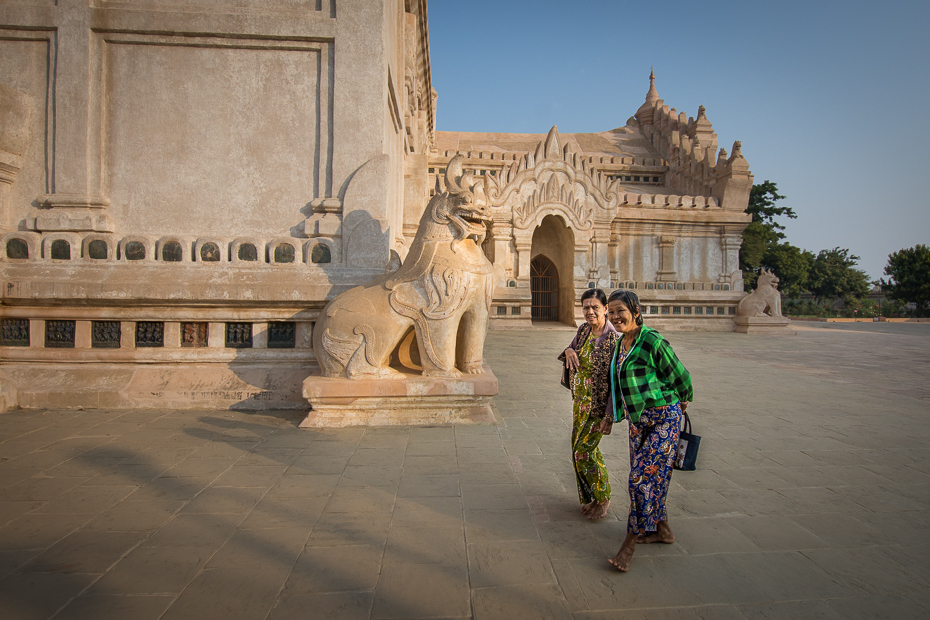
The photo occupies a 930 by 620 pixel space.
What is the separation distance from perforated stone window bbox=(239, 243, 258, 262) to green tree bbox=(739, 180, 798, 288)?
27.1 m

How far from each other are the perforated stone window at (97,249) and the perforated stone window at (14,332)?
910 mm

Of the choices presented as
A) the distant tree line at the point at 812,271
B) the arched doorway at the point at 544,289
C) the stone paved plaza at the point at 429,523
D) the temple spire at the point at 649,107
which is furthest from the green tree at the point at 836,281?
the stone paved plaza at the point at 429,523

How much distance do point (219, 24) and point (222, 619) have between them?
578 centimetres

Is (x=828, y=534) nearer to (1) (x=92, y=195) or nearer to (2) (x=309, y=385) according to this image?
(2) (x=309, y=385)

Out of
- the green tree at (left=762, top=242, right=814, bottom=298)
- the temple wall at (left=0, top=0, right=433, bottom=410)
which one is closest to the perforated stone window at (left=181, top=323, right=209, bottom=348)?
the temple wall at (left=0, top=0, right=433, bottom=410)

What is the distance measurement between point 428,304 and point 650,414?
8.02 feet

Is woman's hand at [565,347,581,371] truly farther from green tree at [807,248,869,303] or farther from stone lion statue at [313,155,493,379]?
green tree at [807,248,869,303]

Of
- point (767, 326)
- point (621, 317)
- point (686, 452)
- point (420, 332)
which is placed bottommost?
point (686, 452)

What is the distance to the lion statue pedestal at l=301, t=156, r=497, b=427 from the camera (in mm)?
4273

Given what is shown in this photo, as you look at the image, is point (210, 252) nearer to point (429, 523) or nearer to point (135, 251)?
point (135, 251)

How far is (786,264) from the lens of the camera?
27312 millimetres

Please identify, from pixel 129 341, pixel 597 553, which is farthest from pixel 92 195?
pixel 597 553


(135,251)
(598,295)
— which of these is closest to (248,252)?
(135,251)

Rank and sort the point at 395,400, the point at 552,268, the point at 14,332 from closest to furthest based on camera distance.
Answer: the point at 395,400 → the point at 14,332 → the point at 552,268
